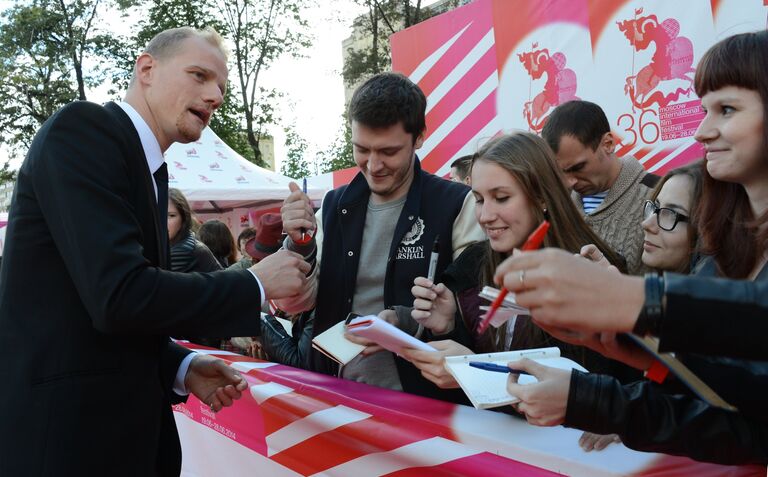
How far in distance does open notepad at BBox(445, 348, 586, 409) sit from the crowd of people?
0.06 meters

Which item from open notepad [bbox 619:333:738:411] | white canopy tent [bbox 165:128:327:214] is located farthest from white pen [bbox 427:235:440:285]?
white canopy tent [bbox 165:128:327:214]

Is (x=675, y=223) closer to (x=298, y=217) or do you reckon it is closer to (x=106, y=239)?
(x=298, y=217)

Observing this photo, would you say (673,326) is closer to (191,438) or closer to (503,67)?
(191,438)

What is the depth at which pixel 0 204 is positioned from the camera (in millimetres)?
35344

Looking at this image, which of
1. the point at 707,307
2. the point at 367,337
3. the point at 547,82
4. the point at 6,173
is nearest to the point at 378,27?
the point at 6,173

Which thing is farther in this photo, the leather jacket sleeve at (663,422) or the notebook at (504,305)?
the leather jacket sleeve at (663,422)

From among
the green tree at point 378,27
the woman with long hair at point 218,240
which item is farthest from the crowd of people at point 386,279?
the green tree at point 378,27

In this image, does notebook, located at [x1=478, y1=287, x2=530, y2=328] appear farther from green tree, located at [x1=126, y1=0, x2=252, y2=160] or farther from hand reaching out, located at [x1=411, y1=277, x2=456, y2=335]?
green tree, located at [x1=126, y1=0, x2=252, y2=160]

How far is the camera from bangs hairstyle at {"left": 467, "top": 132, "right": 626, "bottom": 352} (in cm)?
206

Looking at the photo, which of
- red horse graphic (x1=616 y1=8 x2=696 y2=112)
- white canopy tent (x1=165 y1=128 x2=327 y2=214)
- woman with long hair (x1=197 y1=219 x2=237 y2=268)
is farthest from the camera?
white canopy tent (x1=165 y1=128 x2=327 y2=214)

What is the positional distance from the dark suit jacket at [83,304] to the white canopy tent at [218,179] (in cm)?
968

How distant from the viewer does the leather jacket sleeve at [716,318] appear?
875mm

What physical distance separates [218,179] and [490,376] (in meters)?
10.9

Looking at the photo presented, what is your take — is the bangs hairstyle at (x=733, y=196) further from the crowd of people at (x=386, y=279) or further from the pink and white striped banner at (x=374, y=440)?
the pink and white striped banner at (x=374, y=440)
